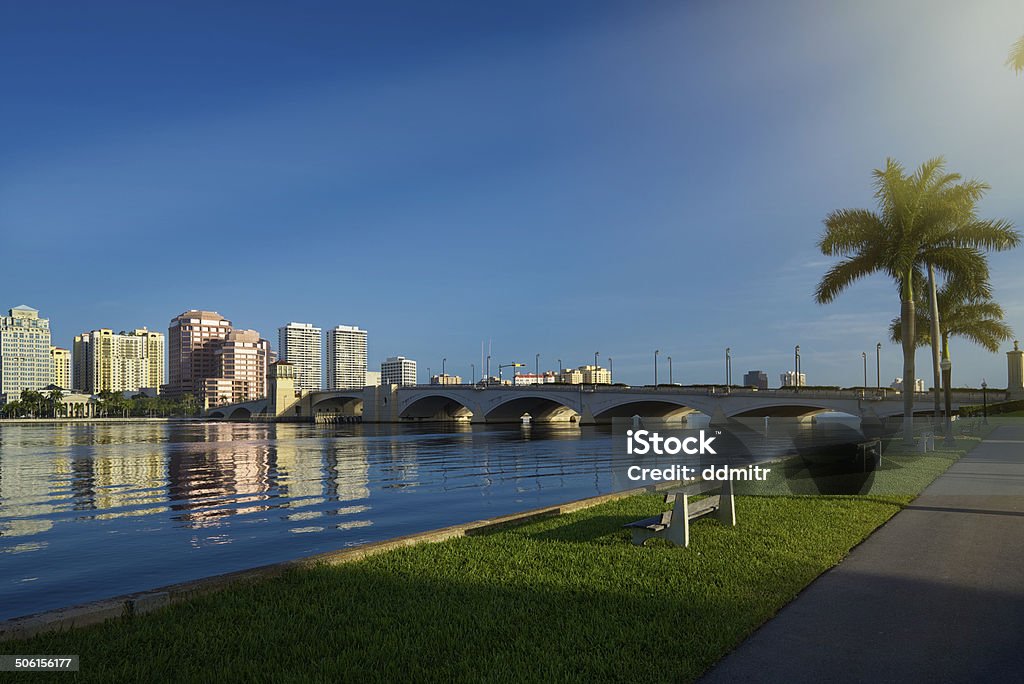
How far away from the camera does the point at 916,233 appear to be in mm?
24859

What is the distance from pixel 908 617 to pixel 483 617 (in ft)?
12.7

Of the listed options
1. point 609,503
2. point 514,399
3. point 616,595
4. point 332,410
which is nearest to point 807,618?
point 616,595

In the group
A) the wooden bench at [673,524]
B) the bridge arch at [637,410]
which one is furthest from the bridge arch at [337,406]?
the wooden bench at [673,524]

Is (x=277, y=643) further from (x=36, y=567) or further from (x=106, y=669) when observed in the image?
(x=36, y=567)

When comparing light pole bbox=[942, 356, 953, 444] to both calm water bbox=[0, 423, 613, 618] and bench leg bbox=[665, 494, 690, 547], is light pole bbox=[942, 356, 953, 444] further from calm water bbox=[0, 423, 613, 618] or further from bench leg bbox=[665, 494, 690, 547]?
bench leg bbox=[665, 494, 690, 547]

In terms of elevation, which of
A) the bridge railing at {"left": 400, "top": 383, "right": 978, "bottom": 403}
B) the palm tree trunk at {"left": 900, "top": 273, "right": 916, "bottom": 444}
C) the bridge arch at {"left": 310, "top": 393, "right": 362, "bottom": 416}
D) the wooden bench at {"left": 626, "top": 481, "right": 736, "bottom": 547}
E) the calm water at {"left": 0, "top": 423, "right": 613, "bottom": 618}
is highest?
the palm tree trunk at {"left": 900, "top": 273, "right": 916, "bottom": 444}

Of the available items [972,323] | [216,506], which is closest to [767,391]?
[972,323]

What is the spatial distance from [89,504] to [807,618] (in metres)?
21.0

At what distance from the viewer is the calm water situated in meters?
11.8

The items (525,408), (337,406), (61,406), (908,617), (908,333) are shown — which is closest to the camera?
(908,617)

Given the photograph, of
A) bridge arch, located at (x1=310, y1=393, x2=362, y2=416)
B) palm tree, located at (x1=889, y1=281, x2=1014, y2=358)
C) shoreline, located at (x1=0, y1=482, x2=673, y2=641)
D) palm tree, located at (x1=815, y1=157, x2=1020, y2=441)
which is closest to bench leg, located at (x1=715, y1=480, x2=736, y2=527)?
shoreline, located at (x1=0, y1=482, x2=673, y2=641)

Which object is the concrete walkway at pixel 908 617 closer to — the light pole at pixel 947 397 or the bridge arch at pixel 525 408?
the light pole at pixel 947 397

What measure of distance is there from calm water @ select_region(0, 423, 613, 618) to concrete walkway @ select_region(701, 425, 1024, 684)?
877 cm

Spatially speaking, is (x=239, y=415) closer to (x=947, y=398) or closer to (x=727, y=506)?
(x=947, y=398)
